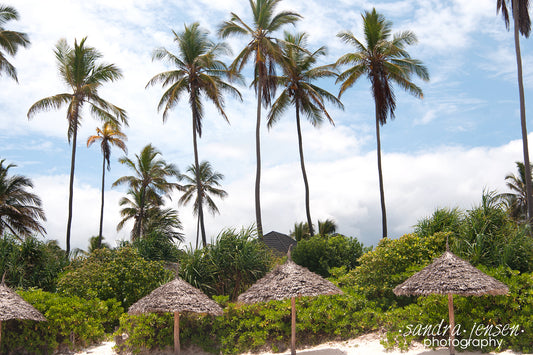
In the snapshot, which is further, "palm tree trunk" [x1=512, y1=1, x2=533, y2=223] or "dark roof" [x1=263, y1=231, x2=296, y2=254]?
"dark roof" [x1=263, y1=231, x2=296, y2=254]

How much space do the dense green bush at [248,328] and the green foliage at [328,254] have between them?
19.1 feet

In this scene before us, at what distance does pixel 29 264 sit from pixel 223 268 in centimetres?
767

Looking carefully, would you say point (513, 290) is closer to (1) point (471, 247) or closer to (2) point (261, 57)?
(1) point (471, 247)

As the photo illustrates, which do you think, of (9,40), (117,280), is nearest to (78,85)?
(9,40)

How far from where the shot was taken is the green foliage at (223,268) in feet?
45.2

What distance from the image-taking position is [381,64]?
75.7ft

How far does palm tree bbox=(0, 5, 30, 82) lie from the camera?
23.0 metres

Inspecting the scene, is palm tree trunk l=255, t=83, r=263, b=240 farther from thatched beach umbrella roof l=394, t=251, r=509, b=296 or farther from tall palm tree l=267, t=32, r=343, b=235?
thatched beach umbrella roof l=394, t=251, r=509, b=296

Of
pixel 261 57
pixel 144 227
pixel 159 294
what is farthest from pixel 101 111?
pixel 159 294

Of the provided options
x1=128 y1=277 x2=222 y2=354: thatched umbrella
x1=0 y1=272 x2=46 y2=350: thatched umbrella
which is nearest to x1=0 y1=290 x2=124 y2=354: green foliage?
x1=0 y1=272 x2=46 y2=350: thatched umbrella

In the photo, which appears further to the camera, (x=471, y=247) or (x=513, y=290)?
(x=471, y=247)

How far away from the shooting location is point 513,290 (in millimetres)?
9953

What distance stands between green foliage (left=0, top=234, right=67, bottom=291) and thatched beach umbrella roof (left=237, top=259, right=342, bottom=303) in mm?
9150

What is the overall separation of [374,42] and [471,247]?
14.1 m
